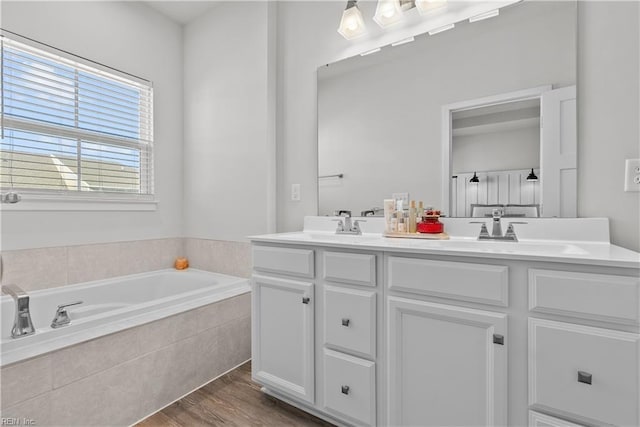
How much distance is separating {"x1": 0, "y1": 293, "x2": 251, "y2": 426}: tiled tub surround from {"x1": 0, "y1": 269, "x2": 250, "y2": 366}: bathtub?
47mm

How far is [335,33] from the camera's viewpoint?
2.07m

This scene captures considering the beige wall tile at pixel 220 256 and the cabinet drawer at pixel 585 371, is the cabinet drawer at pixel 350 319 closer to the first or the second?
the cabinet drawer at pixel 585 371

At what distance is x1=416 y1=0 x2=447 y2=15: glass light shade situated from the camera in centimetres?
163

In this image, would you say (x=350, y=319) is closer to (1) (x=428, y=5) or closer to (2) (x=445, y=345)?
(2) (x=445, y=345)

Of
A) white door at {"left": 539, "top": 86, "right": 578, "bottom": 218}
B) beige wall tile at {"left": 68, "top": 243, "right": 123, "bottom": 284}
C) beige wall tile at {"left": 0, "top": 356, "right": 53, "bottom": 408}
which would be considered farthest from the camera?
beige wall tile at {"left": 68, "top": 243, "right": 123, "bottom": 284}

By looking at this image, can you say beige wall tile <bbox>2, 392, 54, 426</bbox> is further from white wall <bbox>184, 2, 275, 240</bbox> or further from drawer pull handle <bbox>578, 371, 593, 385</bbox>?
drawer pull handle <bbox>578, 371, 593, 385</bbox>

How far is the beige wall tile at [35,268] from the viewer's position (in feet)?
6.16

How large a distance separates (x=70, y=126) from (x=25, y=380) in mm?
1717

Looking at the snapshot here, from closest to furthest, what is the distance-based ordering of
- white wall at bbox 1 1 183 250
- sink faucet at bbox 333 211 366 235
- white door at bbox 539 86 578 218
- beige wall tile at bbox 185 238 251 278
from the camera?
white door at bbox 539 86 578 218
sink faucet at bbox 333 211 366 235
white wall at bbox 1 1 183 250
beige wall tile at bbox 185 238 251 278

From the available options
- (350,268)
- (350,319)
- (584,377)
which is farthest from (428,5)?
(584,377)

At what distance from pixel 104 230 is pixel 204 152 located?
981 mm

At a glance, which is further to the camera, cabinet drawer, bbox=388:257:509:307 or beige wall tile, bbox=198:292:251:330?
beige wall tile, bbox=198:292:251:330

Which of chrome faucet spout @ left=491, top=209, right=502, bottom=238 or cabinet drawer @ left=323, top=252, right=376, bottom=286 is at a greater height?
chrome faucet spout @ left=491, top=209, right=502, bottom=238

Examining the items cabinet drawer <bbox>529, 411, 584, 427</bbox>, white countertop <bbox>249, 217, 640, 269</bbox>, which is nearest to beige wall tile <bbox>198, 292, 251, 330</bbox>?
white countertop <bbox>249, 217, 640, 269</bbox>
